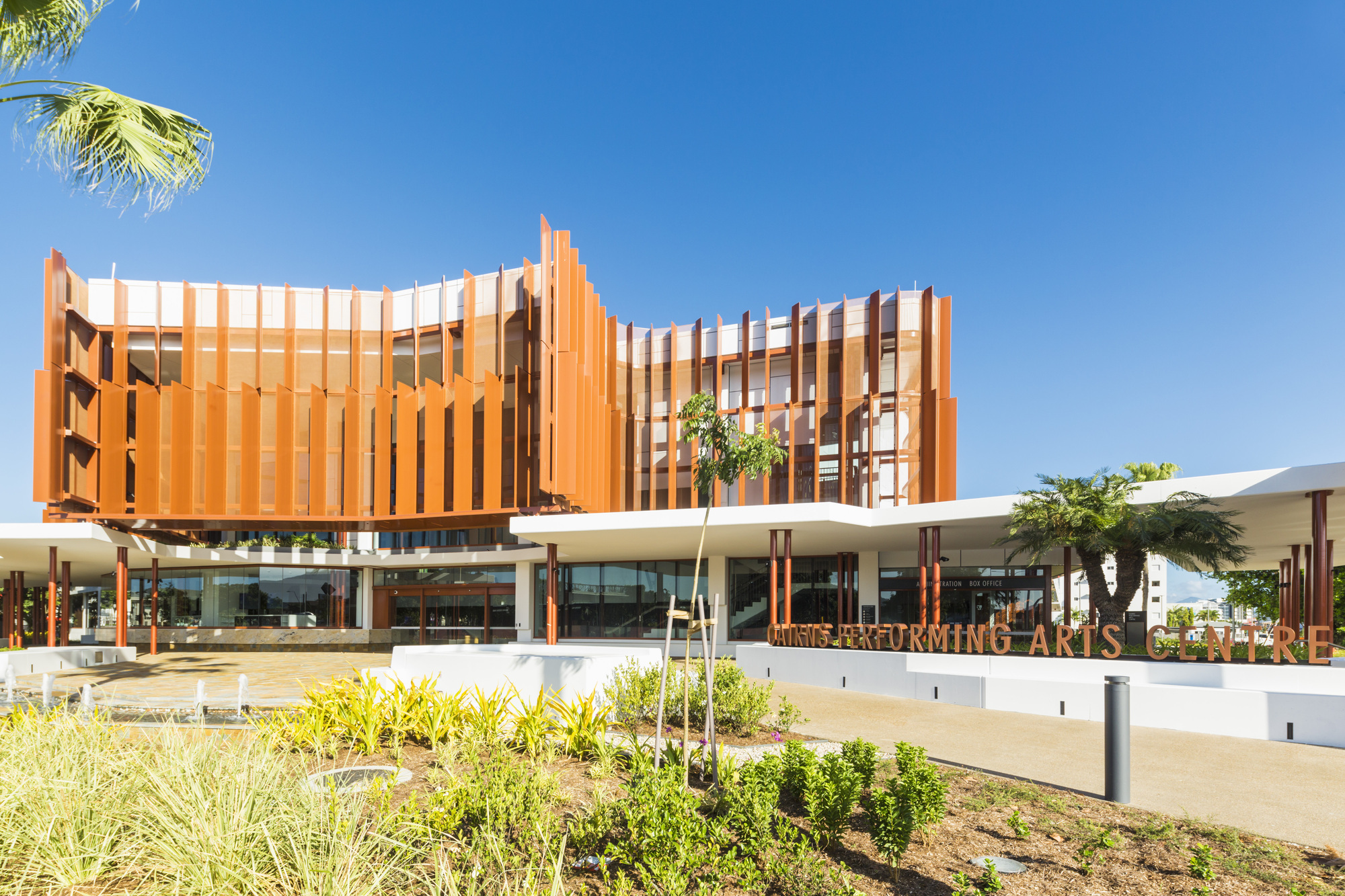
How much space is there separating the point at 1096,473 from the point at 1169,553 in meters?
2.35

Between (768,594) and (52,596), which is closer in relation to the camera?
(52,596)

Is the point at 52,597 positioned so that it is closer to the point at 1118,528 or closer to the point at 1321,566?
the point at 1118,528

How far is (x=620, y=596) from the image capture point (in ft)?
106

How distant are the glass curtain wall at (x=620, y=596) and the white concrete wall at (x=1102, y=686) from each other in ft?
39.9

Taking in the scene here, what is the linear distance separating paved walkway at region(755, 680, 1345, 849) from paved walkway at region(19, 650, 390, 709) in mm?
8953

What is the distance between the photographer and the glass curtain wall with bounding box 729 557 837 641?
2905 cm

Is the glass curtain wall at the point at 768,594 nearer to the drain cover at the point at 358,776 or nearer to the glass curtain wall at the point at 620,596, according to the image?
the glass curtain wall at the point at 620,596

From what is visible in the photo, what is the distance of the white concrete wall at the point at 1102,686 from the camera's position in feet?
37.9

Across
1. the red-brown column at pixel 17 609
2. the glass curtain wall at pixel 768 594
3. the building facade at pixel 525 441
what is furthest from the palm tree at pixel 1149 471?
the red-brown column at pixel 17 609

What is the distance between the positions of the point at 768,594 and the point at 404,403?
49.3ft


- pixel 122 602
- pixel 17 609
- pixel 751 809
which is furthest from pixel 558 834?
pixel 17 609

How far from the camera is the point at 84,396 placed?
91.7 ft

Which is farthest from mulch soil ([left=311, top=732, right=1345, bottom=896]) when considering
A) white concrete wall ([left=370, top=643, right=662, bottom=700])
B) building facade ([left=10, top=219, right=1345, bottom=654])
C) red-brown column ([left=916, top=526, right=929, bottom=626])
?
building facade ([left=10, top=219, right=1345, bottom=654])

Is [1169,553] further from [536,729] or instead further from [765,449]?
[536,729]
